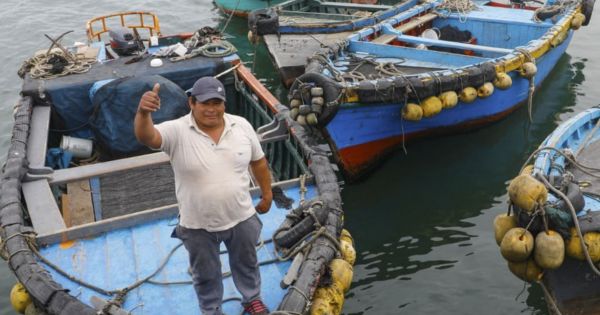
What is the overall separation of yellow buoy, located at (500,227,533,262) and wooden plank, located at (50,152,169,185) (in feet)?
12.6

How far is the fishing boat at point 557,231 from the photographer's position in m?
4.75

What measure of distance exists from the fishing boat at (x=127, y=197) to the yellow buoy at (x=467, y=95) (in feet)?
7.20

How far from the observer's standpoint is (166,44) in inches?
397

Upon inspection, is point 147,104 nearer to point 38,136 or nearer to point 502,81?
point 38,136

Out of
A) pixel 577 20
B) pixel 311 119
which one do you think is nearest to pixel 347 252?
pixel 311 119

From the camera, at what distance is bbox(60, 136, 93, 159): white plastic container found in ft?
24.4

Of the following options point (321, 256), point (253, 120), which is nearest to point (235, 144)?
point (321, 256)

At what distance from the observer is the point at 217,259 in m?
4.02

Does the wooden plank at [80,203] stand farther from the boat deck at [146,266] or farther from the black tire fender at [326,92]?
the black tire fender at [326,92]

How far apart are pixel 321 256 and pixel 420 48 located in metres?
6.13

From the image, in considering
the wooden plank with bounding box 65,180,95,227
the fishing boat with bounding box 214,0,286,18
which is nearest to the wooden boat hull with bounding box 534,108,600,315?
the wooden plank with bounding box 65,180,95,227

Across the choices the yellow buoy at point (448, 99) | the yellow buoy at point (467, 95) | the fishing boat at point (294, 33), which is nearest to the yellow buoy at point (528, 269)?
the yellow buoy at point (448, 99)

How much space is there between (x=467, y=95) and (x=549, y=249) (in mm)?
3830

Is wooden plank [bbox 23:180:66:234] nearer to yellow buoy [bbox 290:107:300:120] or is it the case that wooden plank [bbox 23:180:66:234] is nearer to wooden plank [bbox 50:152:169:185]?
wooden plank [bbox 50:152:169:185]
